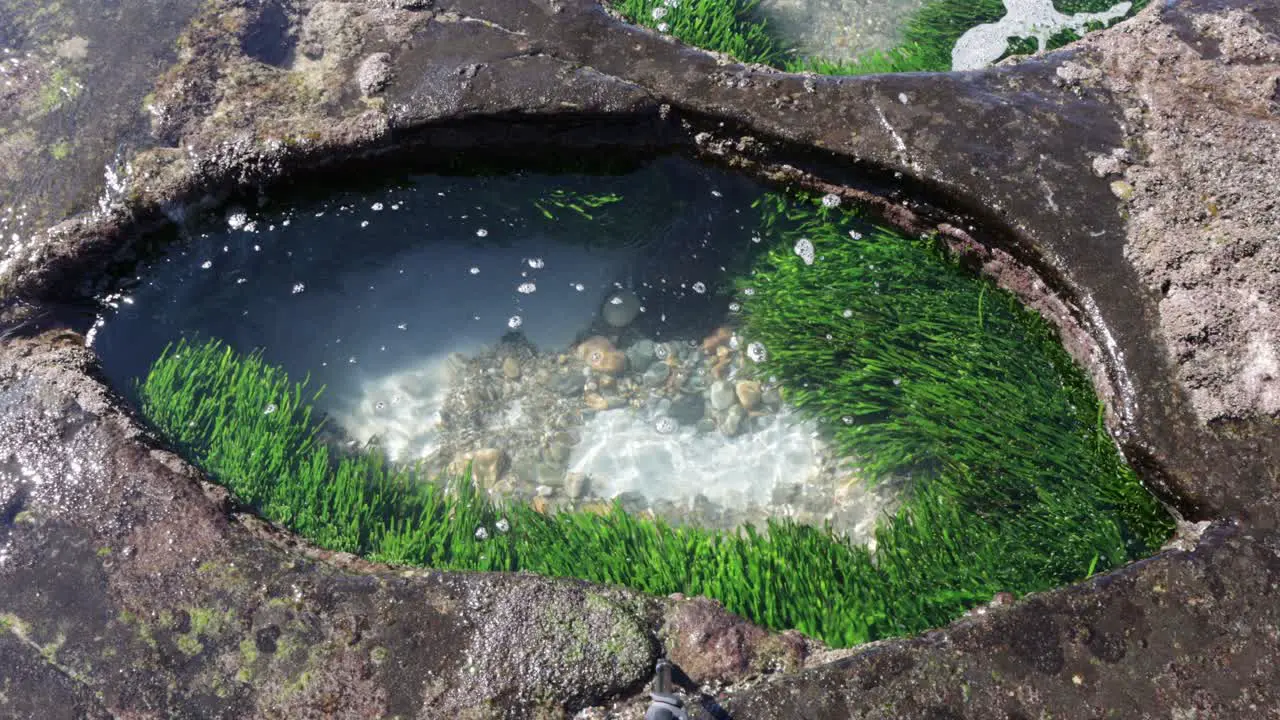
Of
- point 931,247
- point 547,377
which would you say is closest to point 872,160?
point 931,247

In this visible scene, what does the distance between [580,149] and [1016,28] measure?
8.97 ft

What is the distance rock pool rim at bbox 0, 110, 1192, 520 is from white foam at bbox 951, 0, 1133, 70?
151cm

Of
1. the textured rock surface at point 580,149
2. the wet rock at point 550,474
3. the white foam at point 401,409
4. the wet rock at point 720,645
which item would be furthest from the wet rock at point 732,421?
the wet rock at point 720,645

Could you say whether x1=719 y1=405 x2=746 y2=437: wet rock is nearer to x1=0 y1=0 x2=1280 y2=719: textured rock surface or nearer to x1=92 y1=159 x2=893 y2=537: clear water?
x1=92 y1=159 x2=893 y2=537: clear water

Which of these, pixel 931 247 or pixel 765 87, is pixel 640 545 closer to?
pixel 931 247

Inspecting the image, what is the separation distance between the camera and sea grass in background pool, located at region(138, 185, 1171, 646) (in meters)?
2.86

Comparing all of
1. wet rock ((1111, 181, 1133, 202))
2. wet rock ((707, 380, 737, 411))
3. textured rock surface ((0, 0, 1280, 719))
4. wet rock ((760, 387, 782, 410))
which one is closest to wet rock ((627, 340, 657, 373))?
wet rock ((707, 380, 737, 411))

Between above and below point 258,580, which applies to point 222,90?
above

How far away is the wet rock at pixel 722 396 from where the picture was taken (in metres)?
3.94

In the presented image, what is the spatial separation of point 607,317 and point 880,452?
145 cm

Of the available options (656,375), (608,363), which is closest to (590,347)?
(608,363)

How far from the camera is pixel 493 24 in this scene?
3756 mm

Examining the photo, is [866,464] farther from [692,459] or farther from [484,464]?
[484,464]

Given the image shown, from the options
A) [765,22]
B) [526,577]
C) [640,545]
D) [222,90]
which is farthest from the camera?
[765,22]
